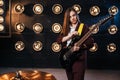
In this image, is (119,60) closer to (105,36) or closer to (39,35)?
(105,36)

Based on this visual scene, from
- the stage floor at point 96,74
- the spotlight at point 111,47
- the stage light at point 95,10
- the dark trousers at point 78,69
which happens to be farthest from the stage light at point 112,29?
the dark trousers at point 78,69

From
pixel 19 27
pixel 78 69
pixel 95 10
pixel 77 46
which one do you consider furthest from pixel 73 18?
pixel 19 27

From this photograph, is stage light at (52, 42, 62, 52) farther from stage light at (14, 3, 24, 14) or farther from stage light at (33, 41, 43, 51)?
stage light at (14, 3, 24, 14)

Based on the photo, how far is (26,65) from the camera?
5980 mm

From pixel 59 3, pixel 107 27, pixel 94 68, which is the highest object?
pixel 59 3

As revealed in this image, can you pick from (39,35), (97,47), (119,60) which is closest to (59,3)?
(39,35)

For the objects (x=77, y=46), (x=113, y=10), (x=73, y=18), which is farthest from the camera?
(x=113, y=10)

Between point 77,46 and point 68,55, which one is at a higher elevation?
point 77,46

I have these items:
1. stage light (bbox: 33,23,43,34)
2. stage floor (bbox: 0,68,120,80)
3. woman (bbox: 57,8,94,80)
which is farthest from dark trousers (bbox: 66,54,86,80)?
stage light (bbox: 33,23,43,34)

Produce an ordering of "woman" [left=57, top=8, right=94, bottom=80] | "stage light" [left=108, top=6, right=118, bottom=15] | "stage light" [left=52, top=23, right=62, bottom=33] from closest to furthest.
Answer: "woman" [left=57, top=8, right=94, bottom=80] → "stage light" [left=108, top=6, right=118, bottom=15] → "stage light" [left=52, top=23, right=62, bottom=33]

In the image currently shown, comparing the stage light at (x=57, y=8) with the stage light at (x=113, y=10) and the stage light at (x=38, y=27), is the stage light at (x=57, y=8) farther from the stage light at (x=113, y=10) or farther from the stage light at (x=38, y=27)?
the stage light at (x=113, y=10)

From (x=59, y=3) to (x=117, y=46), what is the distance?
52.8 inches

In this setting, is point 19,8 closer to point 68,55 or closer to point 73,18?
point 73,18

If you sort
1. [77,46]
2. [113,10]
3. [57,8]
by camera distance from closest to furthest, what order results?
[77,46], [113,10], [57,8]
